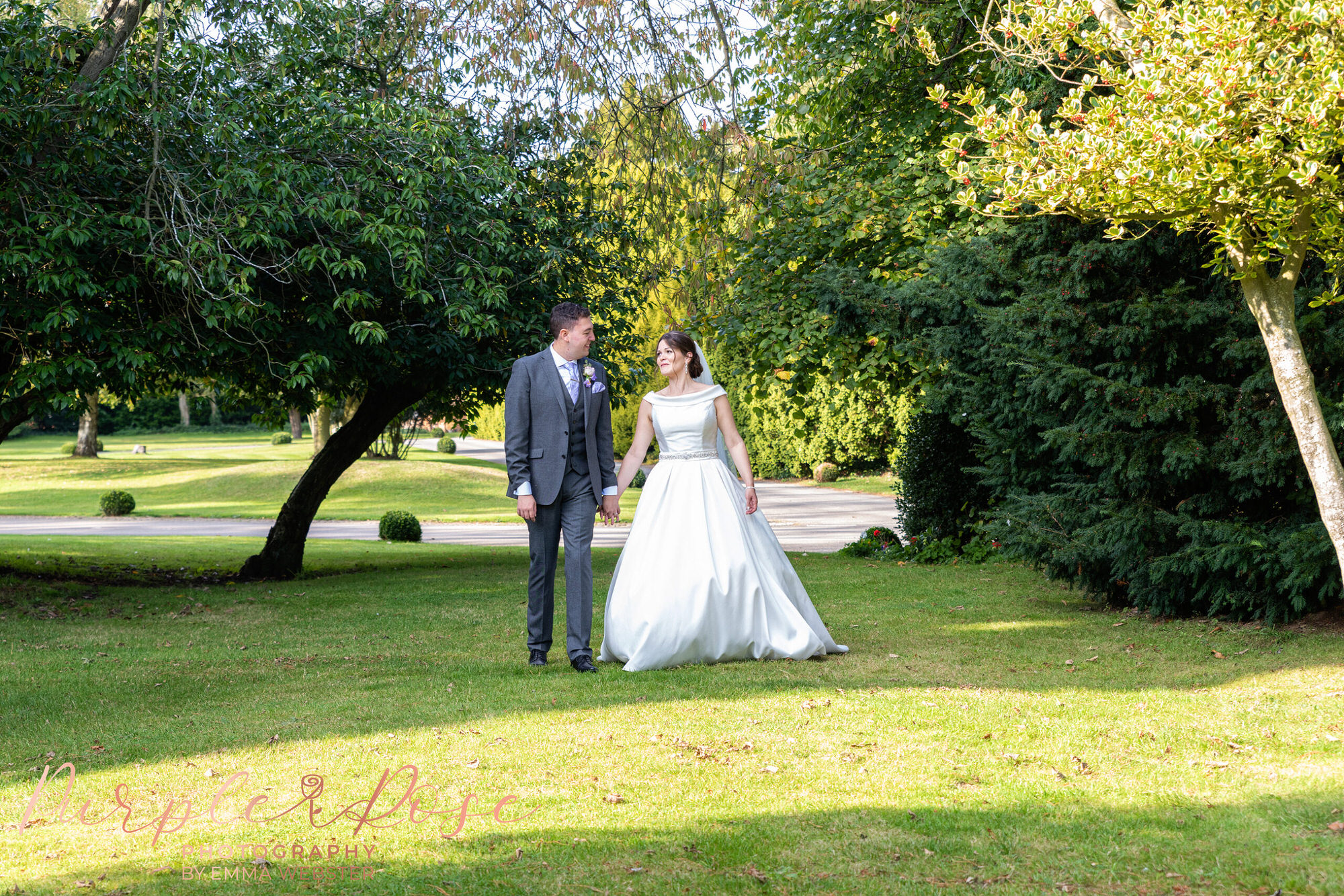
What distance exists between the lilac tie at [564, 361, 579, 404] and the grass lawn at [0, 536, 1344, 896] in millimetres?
1693

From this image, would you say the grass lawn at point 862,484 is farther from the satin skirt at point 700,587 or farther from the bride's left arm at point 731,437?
the satin skirt at point 700,587

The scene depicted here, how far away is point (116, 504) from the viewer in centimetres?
2720

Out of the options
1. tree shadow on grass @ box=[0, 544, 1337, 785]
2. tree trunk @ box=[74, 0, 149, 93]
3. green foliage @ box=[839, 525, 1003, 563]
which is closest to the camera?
tree shadow on grass @ box=[0, 544, 1337, 785]

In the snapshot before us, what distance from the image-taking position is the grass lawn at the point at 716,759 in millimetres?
3512

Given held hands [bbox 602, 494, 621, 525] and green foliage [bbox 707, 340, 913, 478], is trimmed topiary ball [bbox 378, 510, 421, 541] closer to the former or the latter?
green foliage [bbox 707, 340, 913, 478]

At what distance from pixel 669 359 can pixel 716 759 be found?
303 cm

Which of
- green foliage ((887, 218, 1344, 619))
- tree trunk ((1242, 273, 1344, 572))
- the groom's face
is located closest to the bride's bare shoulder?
the groom's face

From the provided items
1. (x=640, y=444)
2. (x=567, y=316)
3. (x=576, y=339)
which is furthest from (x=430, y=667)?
(x=567, y=316)

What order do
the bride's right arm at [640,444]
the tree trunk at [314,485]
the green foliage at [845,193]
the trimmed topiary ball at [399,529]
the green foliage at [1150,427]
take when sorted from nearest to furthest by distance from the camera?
the bride's right arm at [640,444] → the green foliage at [1150,427] → the green foliage at [845,193] → the tree trunk at [314,485] → the trimmed topiary ball at [399,529]

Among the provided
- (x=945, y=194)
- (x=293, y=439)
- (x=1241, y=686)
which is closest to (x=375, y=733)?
(x=1241, y=686)

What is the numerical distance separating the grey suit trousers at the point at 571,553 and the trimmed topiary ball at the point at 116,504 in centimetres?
2413

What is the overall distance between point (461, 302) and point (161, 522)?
18755 mm

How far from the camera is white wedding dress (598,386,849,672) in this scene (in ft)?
22.1

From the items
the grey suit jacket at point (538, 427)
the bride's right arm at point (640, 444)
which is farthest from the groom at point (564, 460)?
the bride's right arm at point (640, 444)
